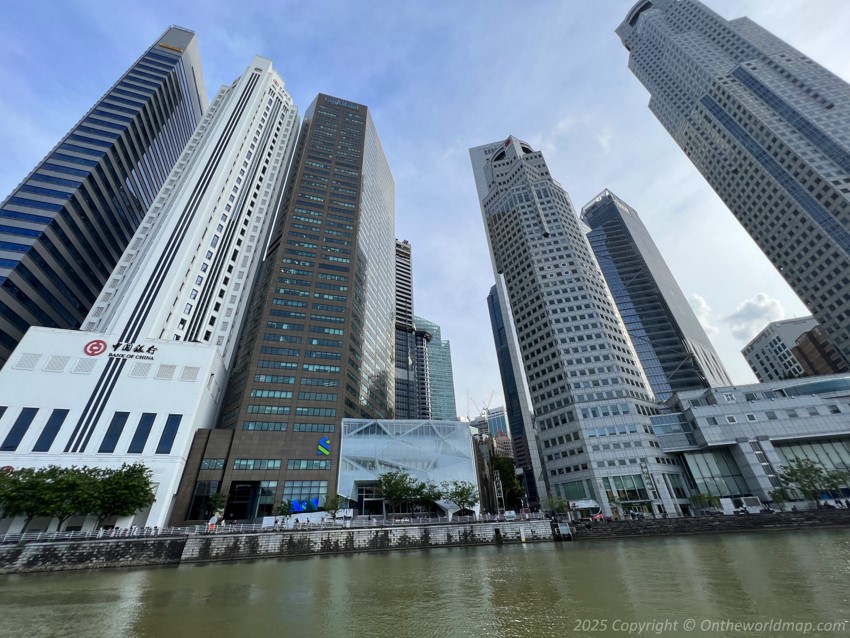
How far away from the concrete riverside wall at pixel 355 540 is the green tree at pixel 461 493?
14429mm

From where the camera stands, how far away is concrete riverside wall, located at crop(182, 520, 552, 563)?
44.5m

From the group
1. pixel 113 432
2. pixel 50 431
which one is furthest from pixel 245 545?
pixel 50 431

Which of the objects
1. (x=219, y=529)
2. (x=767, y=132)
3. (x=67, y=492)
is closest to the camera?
(x=219, y=529)

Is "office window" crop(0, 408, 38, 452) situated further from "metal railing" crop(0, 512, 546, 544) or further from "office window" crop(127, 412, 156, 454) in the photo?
"metal railing" crop(0, 512, 546, 544)

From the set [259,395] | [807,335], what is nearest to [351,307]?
[259,395]

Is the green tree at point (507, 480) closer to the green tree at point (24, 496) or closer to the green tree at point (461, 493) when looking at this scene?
the green tree at point (461, 493)

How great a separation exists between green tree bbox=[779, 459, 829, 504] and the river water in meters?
49.0

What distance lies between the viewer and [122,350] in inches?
2781

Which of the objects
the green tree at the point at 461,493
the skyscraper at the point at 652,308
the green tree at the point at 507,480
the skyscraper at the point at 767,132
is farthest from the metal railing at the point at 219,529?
the skyscraper at the point at 767,132

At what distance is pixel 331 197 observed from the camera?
121188 millimetres

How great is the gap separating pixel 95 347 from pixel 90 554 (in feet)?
143

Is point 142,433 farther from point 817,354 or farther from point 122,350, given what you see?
point 817,354

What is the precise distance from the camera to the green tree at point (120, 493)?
49.9 meters

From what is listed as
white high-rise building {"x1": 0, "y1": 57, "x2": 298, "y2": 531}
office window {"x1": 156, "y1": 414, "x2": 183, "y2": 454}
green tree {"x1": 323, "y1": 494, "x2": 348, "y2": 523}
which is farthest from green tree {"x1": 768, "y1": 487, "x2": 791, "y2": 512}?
office window {"x1": 156, "y1": 414, "x2": 183, "y2": 454}
